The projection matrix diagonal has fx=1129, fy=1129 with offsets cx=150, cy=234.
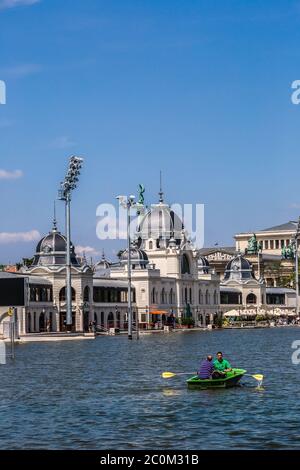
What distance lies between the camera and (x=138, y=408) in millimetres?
55906

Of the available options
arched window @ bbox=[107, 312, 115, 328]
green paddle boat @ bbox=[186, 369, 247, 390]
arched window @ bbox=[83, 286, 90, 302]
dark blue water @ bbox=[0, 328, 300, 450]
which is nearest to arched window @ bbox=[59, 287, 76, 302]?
arched window @ bbox=[83, 286, 90, 302]

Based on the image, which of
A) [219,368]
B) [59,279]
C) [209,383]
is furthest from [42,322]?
[209,383]

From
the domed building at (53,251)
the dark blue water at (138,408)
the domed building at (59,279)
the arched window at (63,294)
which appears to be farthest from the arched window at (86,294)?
the dark blue water at (138,408)

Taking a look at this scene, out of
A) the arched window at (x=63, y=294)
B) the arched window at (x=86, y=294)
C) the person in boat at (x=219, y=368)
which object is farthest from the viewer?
the arched window at (x=86, y=294)

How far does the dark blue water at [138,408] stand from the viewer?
45.3 m

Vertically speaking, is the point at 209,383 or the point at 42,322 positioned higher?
the point at 42,322

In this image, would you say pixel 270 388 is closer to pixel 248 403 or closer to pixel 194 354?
pixel 248 403

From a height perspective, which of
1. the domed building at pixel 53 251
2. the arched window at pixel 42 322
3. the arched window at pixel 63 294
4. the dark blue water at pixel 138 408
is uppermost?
the domed building at pixel 53 251

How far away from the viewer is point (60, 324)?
17875 cm
